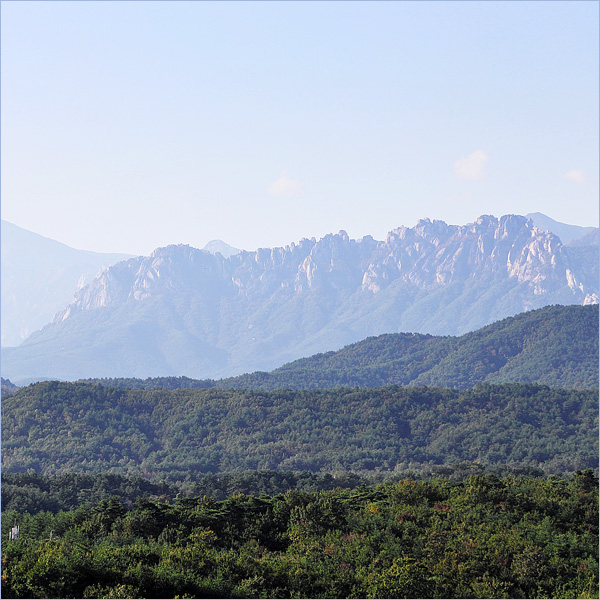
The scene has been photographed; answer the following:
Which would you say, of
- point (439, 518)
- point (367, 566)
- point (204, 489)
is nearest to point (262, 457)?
point (204, 489)

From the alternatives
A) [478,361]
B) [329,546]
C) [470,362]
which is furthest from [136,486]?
[470,362]

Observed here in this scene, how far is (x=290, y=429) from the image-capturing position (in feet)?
263

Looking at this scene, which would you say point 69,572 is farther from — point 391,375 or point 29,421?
point 391,375

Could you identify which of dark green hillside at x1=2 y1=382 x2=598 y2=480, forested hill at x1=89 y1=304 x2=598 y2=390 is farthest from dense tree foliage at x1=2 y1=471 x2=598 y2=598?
forested hill at x1=89 y1=304 x2=598 y2=390

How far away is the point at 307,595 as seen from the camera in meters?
17.2

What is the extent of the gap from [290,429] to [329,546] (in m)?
59.4

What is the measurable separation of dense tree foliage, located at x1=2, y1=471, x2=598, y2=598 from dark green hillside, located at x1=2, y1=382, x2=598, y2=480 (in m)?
34.3

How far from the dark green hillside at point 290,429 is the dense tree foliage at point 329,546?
3435 cm

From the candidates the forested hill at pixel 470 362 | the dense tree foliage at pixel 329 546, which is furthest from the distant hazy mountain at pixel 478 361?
the dense tree foliage at pixel 329 546

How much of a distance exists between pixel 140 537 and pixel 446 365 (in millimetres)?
116507

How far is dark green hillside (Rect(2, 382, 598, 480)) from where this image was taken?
219 feet

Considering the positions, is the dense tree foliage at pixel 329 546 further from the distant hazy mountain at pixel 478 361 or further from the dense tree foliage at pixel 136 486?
the distant hazy mountain at pixel 478 361

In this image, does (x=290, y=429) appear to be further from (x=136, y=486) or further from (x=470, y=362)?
(x=470, y=362)

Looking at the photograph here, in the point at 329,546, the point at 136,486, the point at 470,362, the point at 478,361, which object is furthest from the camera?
the point at 470,362
